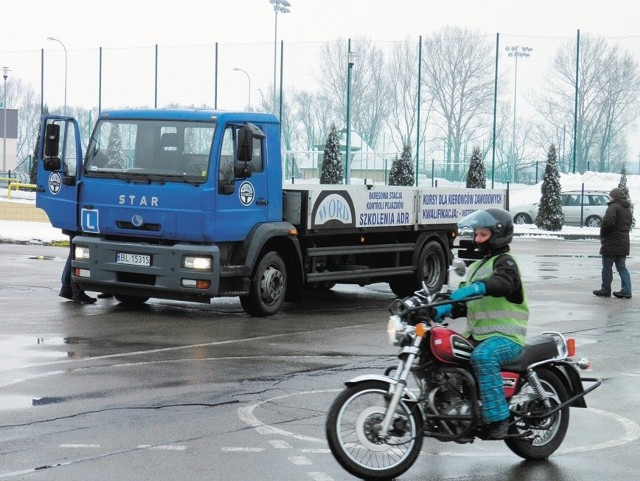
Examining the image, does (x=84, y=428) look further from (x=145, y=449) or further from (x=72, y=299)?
(x=72, y=299)

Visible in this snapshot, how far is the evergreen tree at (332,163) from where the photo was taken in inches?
2066

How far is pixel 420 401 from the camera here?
7227 millimetres

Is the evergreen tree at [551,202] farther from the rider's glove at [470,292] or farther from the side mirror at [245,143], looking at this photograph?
the rider's glove at [470,292]

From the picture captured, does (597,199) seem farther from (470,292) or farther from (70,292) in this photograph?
(470,292)

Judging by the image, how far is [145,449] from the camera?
766cm

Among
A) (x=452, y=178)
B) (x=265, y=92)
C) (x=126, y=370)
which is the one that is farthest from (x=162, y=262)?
(x=452, y=178)

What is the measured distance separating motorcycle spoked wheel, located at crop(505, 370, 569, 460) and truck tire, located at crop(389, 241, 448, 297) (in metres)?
11.2

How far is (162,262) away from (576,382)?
810 cm

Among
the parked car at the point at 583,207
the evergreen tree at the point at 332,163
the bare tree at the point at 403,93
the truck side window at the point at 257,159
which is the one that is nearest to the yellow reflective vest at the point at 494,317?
the truck side window at the point at 257,159

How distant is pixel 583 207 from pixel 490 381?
4136 cm

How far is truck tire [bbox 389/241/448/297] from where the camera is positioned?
1909 centimetres

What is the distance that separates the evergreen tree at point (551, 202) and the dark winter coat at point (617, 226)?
25108 millimetres

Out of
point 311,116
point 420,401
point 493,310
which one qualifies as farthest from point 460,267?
point 311,116

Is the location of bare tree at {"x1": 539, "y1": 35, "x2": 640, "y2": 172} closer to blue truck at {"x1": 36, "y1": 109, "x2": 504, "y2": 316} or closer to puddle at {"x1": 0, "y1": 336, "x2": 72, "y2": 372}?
blue truck at {"x1": 36, "y1": 109, "x2": 504, "y2": 316}
